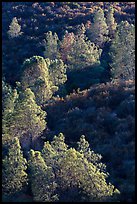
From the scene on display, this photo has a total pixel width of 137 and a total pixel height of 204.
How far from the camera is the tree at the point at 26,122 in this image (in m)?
29.9

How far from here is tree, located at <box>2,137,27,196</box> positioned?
23656mm

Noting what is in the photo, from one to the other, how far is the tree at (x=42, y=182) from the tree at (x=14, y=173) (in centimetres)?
83

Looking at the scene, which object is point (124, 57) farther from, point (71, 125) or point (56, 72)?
point (71, 125)

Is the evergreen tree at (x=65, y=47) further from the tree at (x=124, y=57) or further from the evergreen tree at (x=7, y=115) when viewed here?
the evergreen tree at (x=7, y=115)

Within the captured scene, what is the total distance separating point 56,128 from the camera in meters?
33.1

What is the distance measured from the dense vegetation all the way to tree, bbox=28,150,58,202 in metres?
0.06

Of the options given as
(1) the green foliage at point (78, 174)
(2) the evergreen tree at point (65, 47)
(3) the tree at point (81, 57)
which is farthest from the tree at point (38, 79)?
(1) the green foliage at point (78, 174)

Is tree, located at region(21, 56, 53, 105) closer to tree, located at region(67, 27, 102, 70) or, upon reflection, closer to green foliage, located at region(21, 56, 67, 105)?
green foliage, located at region(21, 56, 67, 105)

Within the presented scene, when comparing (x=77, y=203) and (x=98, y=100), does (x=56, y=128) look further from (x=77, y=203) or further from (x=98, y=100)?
(x=77, y=203)

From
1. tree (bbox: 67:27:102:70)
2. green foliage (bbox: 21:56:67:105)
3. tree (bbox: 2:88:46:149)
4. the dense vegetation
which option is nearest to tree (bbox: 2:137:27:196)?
the dense vegetation

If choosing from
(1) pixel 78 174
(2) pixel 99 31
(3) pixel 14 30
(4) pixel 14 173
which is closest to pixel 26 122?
(4) pixel 14 173

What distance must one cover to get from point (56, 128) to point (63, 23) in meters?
43.8

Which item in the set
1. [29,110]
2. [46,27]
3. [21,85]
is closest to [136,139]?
[29,110]

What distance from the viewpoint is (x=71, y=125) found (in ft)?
108
